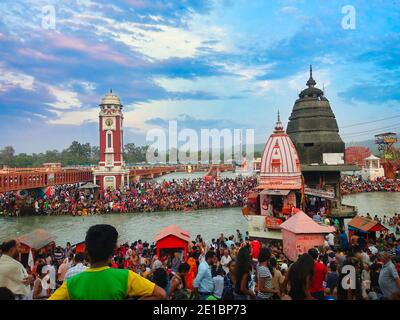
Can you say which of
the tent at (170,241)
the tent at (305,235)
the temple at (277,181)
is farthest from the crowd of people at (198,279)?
the temple at (277,181)

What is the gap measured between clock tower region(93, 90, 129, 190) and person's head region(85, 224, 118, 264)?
41.3 m

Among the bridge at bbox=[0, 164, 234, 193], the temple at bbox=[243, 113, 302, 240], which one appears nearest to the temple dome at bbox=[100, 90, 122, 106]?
the bridge at bbox=[0, 164, 234, 193]

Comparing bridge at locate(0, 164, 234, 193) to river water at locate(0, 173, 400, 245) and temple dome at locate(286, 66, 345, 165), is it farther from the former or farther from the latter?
temple dome at locate(286, 66, 345, 165)

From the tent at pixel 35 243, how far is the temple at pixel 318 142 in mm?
16723

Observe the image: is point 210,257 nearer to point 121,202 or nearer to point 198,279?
point 198,279

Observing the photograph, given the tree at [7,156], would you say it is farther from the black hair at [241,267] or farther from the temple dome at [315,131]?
the black hair at [241,267]

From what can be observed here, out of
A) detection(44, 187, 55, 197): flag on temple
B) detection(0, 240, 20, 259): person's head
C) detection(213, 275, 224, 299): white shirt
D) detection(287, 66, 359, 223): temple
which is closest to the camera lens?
detection(0, 240, 20, 259): person's head

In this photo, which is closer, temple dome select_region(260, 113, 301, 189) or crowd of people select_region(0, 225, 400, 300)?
crowd of people select_region(0, 225, 400, 300)

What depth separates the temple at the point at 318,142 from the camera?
78.8 feet

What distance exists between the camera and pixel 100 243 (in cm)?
267

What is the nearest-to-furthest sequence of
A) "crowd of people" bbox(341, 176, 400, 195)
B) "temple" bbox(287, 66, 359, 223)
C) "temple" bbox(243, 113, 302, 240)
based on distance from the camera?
"temple" bbox(243, 113, 302, 240) < "temple" bbox(287, 66, 359, 223) < "crowd of people" bbox(341, 176, 400, 195)

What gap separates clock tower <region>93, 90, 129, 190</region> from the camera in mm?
43156
